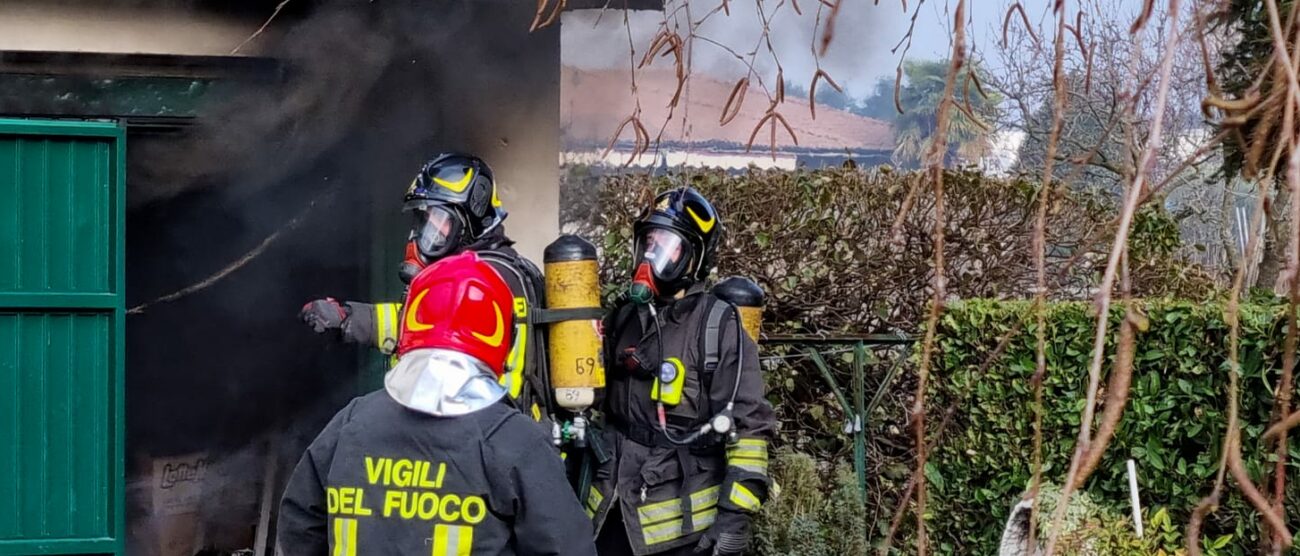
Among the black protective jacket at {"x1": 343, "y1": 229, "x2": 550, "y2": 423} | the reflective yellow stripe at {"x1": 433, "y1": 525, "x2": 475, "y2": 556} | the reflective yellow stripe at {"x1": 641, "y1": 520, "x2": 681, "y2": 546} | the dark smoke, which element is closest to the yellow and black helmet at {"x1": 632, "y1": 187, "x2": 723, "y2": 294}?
Result: the black protective jacket at {"x1": 343, "y1": 229, "x2": 550, "y2": 423}

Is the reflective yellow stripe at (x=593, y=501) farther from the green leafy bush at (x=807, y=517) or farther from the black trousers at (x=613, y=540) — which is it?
the green leafy bush at (x=807, y=517)

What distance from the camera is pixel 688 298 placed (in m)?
4.85

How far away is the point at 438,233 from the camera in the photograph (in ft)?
16.2

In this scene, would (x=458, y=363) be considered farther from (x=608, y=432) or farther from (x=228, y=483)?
(x=228, y=483)

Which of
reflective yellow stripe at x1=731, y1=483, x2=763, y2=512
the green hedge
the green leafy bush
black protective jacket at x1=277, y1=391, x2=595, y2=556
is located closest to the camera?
black protective jacket at x1=277, y1=391, x2=595, y2=556

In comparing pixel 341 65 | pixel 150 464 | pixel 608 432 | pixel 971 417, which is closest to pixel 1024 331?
pixel 971 417

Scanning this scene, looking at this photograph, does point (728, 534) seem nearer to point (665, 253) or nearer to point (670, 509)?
point (670, 509)

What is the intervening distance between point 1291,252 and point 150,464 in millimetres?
6082

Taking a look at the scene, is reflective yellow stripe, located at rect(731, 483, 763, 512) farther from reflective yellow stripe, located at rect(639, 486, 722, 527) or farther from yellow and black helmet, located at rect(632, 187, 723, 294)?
yellow and black helmet, located at rect(632, 187, 723, 294)

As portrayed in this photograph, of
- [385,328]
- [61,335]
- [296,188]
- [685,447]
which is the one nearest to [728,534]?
[685,447]

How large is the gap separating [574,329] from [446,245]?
627mm

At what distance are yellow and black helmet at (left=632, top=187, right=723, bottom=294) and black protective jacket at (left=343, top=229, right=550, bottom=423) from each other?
43 centimetres

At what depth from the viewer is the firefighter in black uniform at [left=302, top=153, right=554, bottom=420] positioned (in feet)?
16.0

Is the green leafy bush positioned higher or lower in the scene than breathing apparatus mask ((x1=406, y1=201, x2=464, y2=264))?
lower
